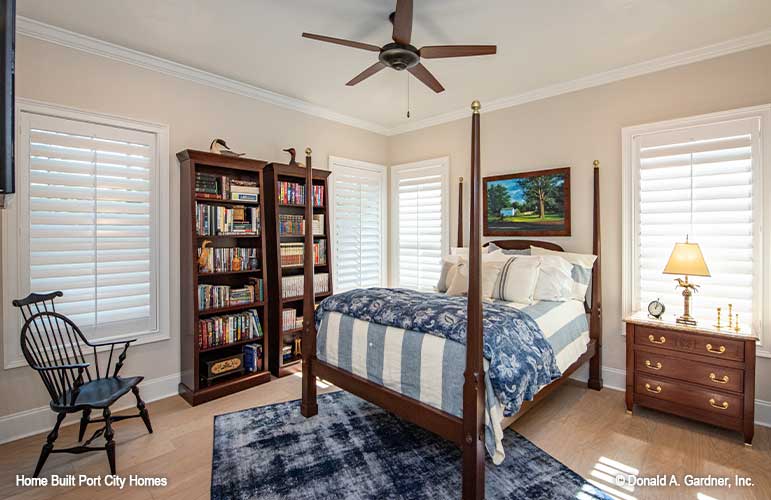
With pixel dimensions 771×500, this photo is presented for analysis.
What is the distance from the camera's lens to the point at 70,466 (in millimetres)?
2307

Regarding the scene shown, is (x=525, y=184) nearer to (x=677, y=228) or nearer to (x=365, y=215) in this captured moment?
(x=677, y=228)

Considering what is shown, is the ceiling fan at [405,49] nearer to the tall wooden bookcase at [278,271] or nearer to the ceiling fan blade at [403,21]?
the ceiling fan blade at [403,21]

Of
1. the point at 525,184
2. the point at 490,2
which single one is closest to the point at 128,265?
the point at 490,2

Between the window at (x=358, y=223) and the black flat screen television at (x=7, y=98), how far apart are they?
373cm

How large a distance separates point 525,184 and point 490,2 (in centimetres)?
199

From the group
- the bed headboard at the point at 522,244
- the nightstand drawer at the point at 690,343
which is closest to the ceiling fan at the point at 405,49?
the bed headboard at the point at 522,244

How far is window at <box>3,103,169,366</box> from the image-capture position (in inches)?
103

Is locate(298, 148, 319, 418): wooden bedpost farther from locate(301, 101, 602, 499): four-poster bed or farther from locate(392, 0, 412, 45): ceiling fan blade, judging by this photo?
locate(392, 0, 412, 45): ceiling fan blade

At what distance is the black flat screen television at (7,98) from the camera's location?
0.84 m

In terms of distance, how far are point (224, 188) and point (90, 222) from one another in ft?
3.34

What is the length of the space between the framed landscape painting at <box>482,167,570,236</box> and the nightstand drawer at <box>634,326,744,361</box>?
47.4 inches

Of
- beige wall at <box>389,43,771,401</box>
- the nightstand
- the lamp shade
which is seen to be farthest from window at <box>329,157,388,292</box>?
the lamp shade

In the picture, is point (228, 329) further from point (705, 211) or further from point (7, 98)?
point (705, 211)

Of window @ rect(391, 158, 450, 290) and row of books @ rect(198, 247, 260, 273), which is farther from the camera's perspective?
window @ rect(391, 158, 450, 290)
